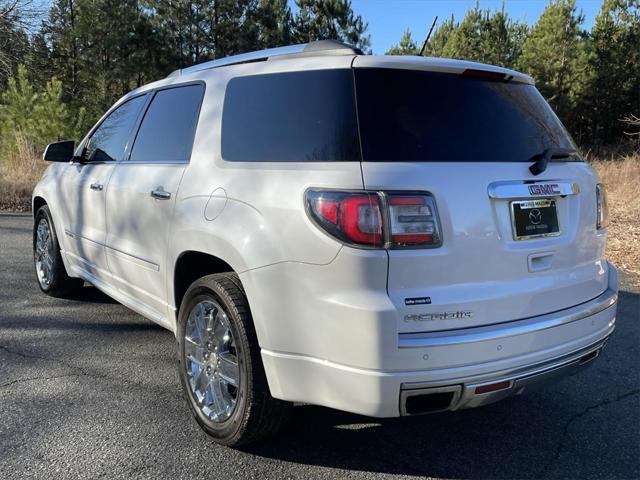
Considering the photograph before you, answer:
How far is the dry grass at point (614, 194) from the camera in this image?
7725mm

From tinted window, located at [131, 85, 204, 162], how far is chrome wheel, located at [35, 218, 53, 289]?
6.58ft

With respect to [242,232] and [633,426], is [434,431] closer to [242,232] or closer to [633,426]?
[633,426]

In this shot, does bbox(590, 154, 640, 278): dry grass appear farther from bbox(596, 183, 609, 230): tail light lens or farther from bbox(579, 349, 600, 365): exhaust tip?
bbox(579, 349, 600, 365): exhaust tip

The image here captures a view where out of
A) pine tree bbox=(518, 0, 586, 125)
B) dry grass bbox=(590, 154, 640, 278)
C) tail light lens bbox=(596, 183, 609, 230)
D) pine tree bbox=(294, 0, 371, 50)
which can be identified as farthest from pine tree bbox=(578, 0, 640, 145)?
tail light lens bbox=(596, 183, 609, 230)

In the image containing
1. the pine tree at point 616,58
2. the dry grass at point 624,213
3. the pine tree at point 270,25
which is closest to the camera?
the dry grass at point 624,213

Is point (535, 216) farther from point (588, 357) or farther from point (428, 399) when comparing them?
point (428, 399)

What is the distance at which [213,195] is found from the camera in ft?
9.35

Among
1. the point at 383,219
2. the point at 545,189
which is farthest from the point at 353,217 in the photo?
the point at 545,189

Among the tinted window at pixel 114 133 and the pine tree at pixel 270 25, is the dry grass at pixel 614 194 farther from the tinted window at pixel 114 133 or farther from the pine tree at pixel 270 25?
the pine tree at pixel 270 25

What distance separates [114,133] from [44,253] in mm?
1833

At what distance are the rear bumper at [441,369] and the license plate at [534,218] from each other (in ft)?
1.25

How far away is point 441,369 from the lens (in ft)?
7.32

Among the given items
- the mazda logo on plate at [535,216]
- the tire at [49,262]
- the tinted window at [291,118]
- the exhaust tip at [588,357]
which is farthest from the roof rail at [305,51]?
the tire at [49,262]

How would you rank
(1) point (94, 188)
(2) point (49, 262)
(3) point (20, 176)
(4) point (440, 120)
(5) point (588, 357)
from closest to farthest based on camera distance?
(4) point (440, 120)
(5) point (588, 357)
(1) point (94, 188)
(2) point (49, 262)
(3) point (20, 176)
